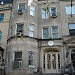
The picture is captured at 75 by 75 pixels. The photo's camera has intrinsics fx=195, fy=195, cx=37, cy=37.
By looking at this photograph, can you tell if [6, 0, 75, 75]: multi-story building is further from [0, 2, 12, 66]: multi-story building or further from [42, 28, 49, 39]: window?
[0, 2, 12, 66]: multi-story building

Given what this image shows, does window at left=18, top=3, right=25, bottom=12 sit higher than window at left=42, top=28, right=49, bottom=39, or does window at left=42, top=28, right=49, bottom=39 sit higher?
window at left=18, top=3, right=25, bottom=12

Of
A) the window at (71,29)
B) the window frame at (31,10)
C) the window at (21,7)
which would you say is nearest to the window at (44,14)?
the window frame at (31,10)

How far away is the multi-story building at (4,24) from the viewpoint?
28269 millimetres

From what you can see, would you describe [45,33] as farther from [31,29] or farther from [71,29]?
[71,29]

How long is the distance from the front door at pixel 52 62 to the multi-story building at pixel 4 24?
20.8ft

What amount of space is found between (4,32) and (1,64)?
5.08 meters

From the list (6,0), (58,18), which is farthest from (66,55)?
(6,0)

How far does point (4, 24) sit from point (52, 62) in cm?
947

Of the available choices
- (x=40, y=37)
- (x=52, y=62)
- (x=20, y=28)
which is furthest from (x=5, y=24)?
(x=52, y=62)

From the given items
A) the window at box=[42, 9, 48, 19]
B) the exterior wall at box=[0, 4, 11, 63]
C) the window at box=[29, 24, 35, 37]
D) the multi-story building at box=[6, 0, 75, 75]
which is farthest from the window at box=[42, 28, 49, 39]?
the exterior wall at box=[0, 4, 11, 63]

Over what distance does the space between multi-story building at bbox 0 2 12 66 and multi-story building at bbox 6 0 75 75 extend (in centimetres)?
135

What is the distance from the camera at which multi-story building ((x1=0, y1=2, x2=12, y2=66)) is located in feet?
92.7

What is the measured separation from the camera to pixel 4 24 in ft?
97.8

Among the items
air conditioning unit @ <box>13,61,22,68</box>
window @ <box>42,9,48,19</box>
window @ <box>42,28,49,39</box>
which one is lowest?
air conditioning unit @ <box>13,61,22,68</box>
